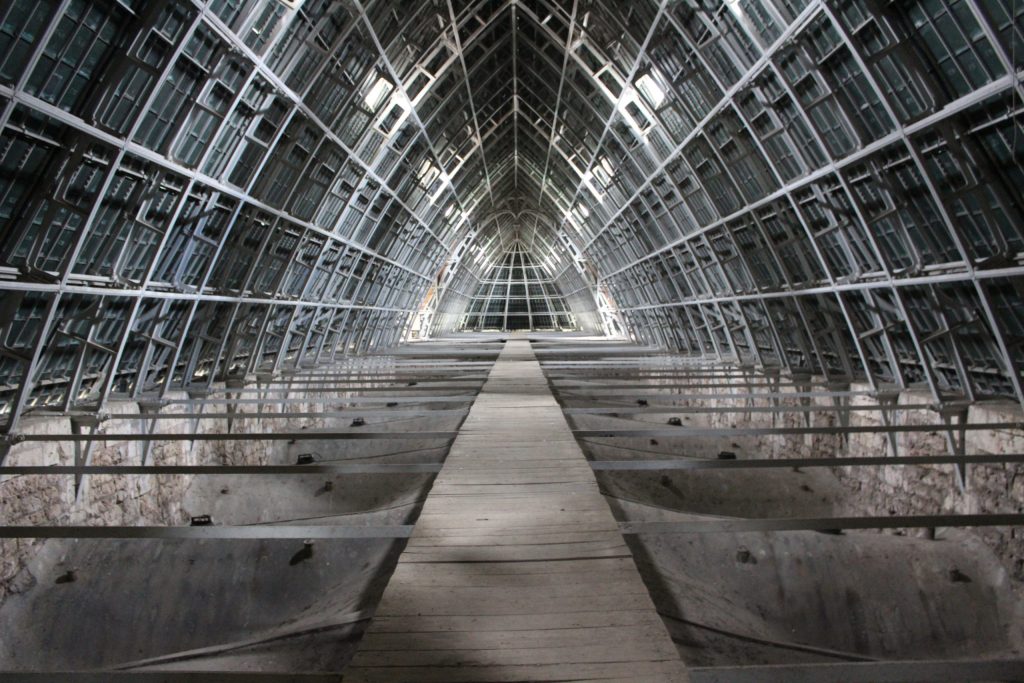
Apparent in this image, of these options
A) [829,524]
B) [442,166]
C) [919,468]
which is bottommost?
[829,524]

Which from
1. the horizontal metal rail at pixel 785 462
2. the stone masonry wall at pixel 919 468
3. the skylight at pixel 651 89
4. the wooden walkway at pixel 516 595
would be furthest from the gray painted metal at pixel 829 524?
the skylight at pixel 651 89

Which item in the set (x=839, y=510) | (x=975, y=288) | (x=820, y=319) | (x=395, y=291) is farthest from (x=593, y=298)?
(x=975, y=288)

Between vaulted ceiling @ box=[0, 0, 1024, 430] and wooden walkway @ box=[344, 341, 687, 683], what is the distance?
6.01 metres

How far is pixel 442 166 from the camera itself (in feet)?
74.9

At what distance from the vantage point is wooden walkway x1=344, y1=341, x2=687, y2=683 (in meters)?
3.49

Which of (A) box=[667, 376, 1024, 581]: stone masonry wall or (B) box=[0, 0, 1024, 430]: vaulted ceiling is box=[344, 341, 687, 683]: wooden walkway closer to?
(A) box=[667, 376, 1024, 581]: stone masonry wall

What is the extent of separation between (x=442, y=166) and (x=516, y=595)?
20140 mm

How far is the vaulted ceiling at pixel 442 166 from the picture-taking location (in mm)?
8117

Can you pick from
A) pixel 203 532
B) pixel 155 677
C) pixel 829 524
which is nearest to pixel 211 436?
pixel 203 532

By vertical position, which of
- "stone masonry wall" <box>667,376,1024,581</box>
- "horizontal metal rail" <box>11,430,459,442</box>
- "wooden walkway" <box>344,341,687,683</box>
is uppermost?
"stone masonry wall" <box>667,376,1024,581</box>

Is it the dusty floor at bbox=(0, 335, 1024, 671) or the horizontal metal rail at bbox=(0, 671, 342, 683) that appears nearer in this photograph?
the horizontal metal rail at bbox=(0, 671, 342, 683)

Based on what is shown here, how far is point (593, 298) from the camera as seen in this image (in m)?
42.8

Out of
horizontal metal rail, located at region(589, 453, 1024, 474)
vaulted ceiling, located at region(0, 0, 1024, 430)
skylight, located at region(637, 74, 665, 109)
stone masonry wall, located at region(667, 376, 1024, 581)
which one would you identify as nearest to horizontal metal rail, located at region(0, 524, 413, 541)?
horizontal metal rail, located at region(589, 453, 1024, 474)

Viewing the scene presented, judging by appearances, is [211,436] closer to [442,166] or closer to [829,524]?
[829,524]
